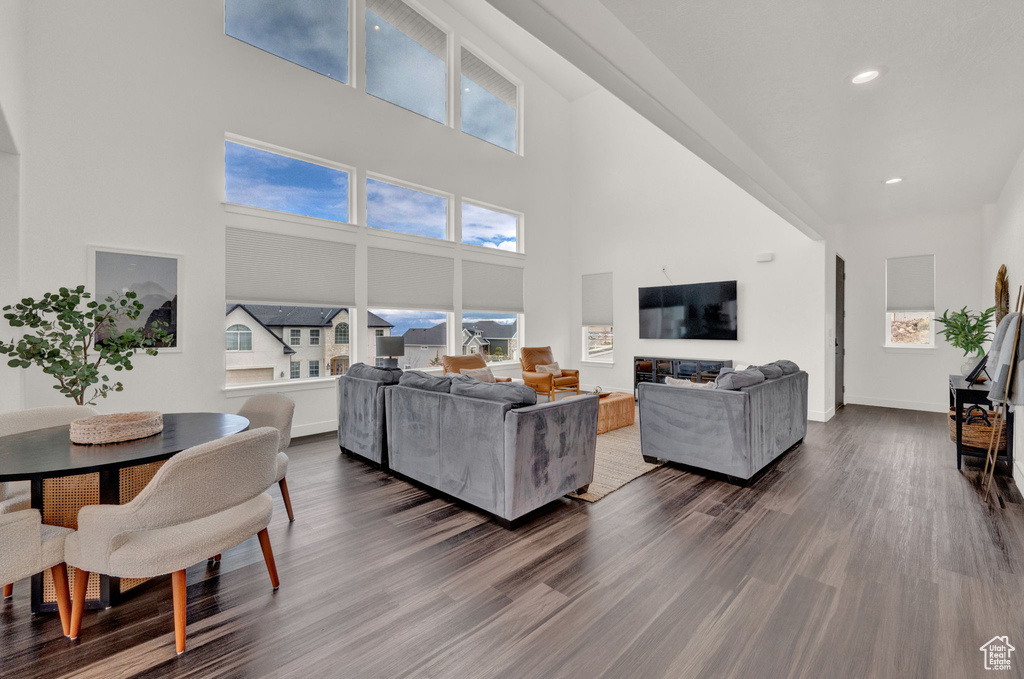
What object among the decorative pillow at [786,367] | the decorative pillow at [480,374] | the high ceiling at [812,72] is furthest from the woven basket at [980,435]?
the decorative pillow at [480,374]

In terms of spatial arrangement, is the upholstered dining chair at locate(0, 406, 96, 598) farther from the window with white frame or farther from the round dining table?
the window with white frame

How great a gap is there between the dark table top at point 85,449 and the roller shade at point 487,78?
6.61 m

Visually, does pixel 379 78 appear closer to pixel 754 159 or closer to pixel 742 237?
pixel 754 159

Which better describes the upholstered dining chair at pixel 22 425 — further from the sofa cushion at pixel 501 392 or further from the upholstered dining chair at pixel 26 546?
the sofa cushion at pixel 501 392

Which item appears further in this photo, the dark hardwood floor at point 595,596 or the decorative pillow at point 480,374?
the decorative pillow at point 480,374

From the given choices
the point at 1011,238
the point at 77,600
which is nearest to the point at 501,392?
the point at 77,600

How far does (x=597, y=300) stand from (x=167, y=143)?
6.35 metres

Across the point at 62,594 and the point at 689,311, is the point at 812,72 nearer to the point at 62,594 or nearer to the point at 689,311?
the point at 62,594

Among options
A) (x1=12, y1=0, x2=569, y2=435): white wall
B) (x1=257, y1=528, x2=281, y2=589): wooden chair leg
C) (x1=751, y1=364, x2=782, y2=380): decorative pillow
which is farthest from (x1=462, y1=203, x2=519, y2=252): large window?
(x1=257, y1=528, x2=281, y2=589): wooden chair leg

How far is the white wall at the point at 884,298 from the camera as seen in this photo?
5.93 m

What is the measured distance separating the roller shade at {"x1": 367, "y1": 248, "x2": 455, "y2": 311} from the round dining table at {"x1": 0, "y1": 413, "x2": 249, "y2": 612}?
12.3 ft

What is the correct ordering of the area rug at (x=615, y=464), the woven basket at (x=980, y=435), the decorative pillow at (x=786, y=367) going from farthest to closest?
the decorative pillow at (x=786, y=367) < the woven basket at (x=980, y=435) < the area rug at (x=615, y=464)

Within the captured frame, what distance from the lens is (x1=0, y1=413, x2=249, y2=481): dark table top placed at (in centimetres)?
168

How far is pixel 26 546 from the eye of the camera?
161 cm
